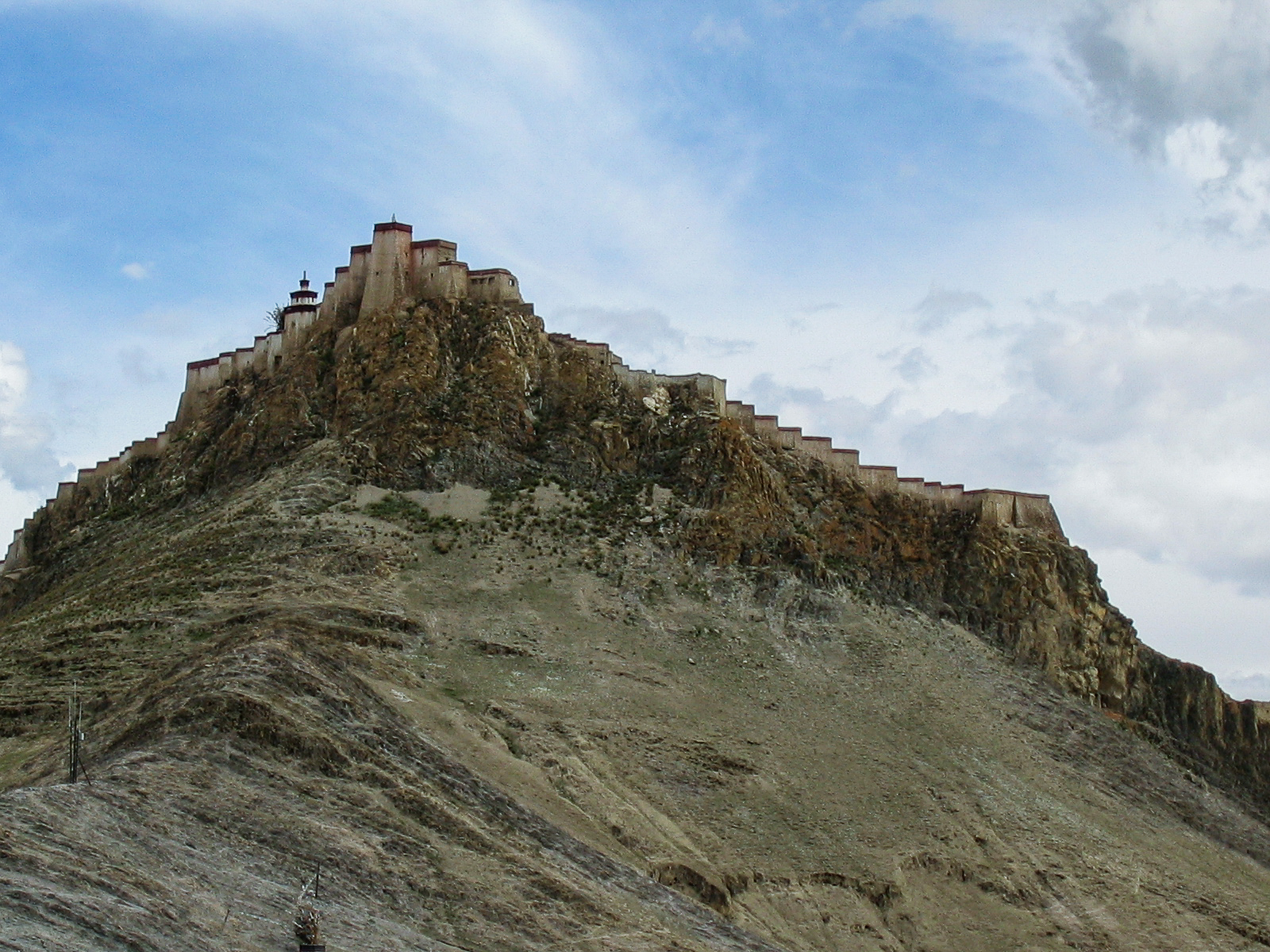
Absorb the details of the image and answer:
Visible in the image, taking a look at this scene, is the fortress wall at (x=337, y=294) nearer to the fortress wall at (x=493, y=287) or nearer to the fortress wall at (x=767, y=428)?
the fortress wall at (x=493, y=287)

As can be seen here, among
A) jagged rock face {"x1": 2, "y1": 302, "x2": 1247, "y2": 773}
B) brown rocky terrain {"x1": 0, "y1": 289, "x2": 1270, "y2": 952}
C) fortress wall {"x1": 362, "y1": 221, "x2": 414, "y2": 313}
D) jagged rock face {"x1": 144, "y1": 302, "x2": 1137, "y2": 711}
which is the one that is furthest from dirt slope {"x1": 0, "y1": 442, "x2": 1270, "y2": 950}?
fortress wall {"x1": 362, "y1": 221, "x2": 414, "y2": 313}

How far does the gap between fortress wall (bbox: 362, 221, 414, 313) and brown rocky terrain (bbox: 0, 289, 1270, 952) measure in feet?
3.95

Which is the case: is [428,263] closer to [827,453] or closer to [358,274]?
[358,274]

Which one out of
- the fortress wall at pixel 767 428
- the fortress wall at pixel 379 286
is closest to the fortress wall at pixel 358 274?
the fortress wall at pixel 379 286

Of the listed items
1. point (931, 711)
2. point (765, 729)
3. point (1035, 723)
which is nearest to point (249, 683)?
point (765, 729)

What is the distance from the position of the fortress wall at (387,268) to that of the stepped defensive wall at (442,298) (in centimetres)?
3

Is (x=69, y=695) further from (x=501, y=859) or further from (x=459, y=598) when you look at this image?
(x=501, y=859)

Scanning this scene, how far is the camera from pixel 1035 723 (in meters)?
68.6

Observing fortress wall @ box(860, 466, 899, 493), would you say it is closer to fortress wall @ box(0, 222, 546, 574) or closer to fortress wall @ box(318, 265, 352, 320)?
fortress wall @ box(0, 222, 546, 574)

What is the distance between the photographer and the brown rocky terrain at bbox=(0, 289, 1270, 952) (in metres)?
42.6

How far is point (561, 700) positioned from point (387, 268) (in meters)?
21.2

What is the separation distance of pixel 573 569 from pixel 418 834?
2203 cm

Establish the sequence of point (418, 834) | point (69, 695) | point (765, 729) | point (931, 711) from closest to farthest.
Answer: point (418, 834)
point (69, 695)
point (765, 729)
point (931, 711)

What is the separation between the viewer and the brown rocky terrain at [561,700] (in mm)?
42625
